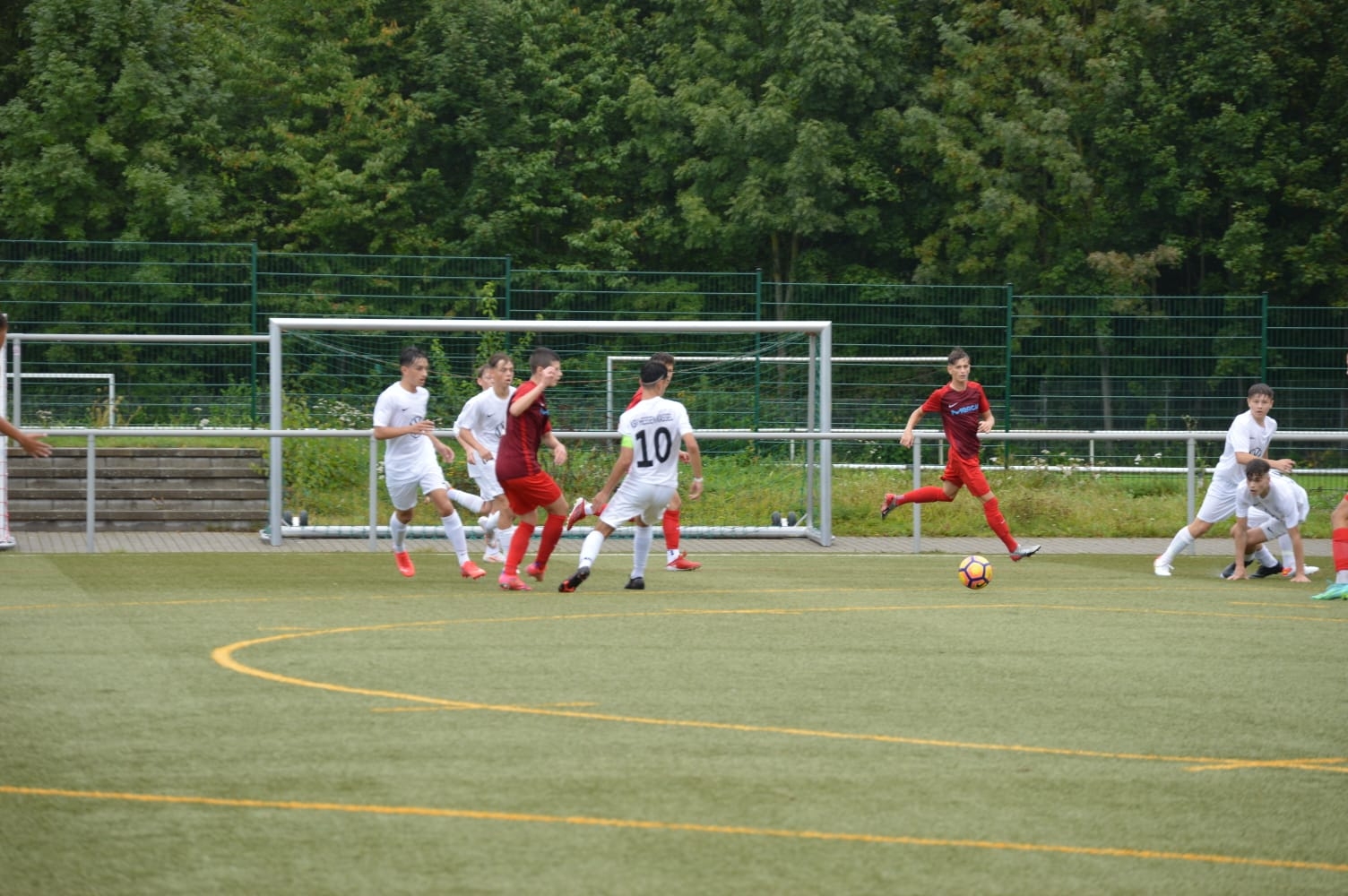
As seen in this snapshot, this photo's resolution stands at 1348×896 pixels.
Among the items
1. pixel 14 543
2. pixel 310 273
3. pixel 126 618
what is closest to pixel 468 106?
pixel 310 273

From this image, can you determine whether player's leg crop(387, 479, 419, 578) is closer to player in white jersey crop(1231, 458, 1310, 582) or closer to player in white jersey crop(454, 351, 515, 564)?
player in white jersey crop(454, 351, 515, 564)

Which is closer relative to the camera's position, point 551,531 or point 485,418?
→ point 551,531

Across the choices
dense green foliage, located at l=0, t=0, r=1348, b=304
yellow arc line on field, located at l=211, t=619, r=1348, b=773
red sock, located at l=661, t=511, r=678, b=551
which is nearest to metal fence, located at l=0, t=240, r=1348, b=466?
red sock, located at l=661, t=511, r=678, b=551

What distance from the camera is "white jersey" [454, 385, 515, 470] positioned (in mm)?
15070

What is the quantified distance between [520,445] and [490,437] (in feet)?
9.89

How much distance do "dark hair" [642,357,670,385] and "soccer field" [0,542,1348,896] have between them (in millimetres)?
1638

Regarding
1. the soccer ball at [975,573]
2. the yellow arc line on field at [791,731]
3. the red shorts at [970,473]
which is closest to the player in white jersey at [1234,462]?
the red shorts at [970,473]

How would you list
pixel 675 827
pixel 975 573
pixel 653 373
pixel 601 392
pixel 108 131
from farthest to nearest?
pixel 108 131, pixel 601 392, pixel 975 573, pixel 653 373, pixel 675 827

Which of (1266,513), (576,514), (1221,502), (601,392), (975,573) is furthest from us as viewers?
(601,392)

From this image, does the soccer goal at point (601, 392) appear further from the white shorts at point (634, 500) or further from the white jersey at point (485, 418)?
the white shorts at point (634, 500)

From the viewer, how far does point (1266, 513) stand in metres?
14.7

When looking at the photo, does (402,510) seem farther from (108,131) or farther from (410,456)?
(108,131)

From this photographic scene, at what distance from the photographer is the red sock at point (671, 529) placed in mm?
15289

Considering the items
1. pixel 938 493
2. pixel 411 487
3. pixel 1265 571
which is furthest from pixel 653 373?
pixel 1265 571
